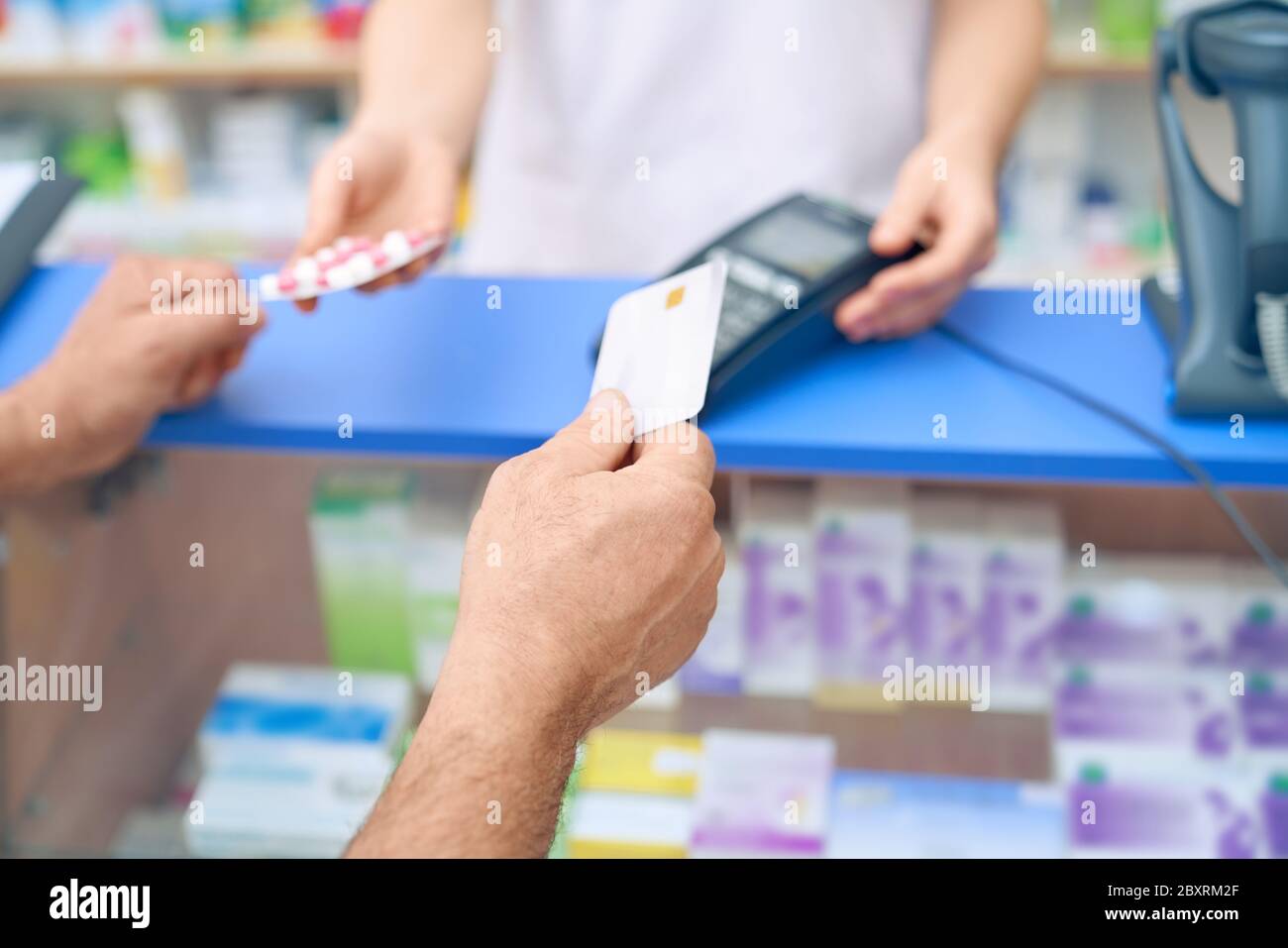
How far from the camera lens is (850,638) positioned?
3.77ft

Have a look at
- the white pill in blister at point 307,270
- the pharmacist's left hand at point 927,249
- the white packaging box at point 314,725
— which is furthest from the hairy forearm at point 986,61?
the white packaging box at point 314,725

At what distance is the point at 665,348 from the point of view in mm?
896

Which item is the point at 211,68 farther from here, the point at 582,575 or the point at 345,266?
the point at 582,575

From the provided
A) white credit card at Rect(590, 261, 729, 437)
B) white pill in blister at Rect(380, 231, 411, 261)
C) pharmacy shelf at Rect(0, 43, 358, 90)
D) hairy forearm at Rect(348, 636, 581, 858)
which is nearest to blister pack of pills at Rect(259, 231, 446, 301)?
white pill in blister at Rect(380, 231, 411, 261)

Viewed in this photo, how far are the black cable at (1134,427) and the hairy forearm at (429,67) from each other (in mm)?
606

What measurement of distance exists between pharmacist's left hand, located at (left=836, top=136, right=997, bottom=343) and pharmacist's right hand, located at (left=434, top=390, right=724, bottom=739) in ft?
0.79

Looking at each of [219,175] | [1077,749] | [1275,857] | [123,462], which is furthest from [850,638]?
[219,175]

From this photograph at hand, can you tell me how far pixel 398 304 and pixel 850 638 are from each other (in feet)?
1.71

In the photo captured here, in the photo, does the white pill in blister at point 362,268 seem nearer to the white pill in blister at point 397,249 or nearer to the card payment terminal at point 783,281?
the white pill in blister at point 397,249

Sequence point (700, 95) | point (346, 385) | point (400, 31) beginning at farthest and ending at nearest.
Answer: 1. point (700, 95)
2. point (400, 31)
3. point (346, 385)

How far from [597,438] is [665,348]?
9 centimetres

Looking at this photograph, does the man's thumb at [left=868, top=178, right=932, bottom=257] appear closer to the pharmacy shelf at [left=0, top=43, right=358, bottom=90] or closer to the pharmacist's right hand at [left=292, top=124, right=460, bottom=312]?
the pharmacist's right hand at [left=292, top=124, right=460, bottom=312]

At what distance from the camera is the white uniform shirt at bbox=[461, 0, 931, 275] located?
1.53 meters

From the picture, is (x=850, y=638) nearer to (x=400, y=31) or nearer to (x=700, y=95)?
(x=700, y=95)
